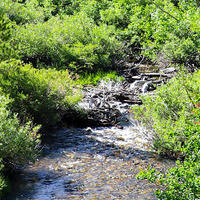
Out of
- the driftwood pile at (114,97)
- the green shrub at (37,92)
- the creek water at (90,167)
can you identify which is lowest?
the creek water at (90,167)

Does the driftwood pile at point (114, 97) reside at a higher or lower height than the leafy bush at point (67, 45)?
lower

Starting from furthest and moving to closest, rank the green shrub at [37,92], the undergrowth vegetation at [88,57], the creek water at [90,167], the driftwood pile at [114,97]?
the driftwood pile at [114,97] < the green shrub at [37,92] < the undergrowth vegetation at [88,57] < the creek water at [90,167]

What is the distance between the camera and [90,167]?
26.9ft

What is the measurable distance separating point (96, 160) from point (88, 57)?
8.77 meters

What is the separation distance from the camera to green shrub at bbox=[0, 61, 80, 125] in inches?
376

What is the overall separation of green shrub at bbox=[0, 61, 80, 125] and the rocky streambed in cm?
84

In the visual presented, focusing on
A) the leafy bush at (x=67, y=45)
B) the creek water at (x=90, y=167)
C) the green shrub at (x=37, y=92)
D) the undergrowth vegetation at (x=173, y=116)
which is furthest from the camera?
the leafy bush at (x=67, y=45)

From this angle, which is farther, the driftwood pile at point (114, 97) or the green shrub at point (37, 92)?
the driftwood pile at point (114, 97)

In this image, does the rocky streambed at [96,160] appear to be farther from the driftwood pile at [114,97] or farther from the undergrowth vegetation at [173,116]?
the undergrowth vegetation at [173,116]

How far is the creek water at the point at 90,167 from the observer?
6.80 metres

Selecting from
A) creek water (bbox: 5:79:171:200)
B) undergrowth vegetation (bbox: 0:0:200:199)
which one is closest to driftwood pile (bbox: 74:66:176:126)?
creek water (bbox: 5:79:171:200)

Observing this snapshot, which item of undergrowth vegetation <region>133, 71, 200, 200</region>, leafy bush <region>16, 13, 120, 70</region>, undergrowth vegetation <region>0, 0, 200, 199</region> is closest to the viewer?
undergrowth vegetation <region>133, 71, 200, 200</region>

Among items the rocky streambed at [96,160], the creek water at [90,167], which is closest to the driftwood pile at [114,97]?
the rocky streambed at [96,160]

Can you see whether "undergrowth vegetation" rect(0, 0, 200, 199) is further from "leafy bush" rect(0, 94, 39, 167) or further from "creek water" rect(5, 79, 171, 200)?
"creek water" rect(5, 79, 171, 200)
